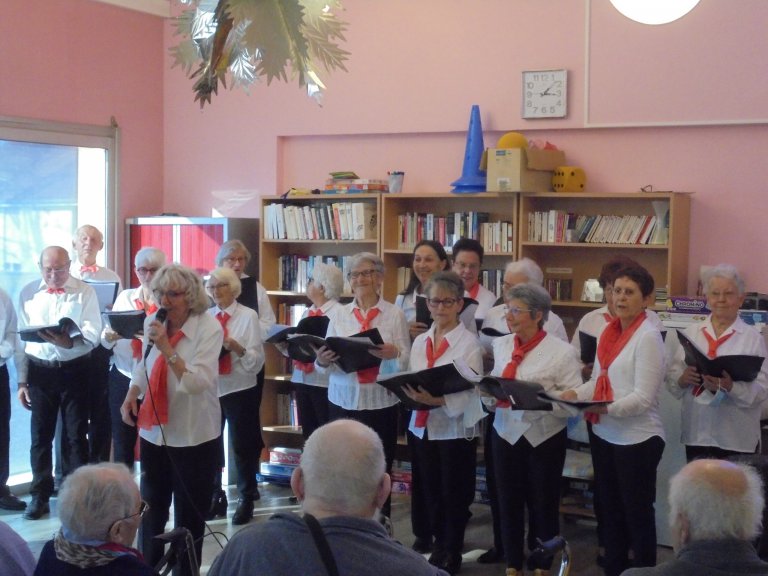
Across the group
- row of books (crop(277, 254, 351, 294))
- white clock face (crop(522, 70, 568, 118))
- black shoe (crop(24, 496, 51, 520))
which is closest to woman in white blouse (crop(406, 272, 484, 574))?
white clock face (crop(522, 70, 568, 118))

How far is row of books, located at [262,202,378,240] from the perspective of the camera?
6.65 metres

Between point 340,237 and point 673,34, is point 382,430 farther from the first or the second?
point 673,34

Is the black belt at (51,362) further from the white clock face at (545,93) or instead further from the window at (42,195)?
Result: the white clock face at (545,93)

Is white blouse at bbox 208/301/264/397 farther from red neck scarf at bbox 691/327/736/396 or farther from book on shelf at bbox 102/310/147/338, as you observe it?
red neck scarf at bbox 691/327/736/396

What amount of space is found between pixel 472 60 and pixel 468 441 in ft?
9.82

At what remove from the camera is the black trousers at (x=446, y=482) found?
15.5 ft

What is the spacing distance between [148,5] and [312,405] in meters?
3.58

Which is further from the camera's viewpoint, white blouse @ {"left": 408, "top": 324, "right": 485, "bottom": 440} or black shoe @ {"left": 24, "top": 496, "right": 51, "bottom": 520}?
black shoe @ {"left": 24, "top": 496, "right": 51, "bottom": 520}

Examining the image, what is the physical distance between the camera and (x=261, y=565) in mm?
2002

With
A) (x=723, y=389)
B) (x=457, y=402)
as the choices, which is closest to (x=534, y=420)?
(x=457, y=402)

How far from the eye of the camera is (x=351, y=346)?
15.8 feet

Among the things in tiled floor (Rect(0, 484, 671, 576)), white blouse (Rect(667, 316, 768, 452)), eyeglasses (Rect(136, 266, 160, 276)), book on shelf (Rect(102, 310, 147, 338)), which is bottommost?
tiled floor (Rect(0, 484, 671, 576))

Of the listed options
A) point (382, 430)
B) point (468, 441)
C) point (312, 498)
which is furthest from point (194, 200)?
point (312, 498)

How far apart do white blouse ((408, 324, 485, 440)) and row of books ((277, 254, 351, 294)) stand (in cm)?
226
